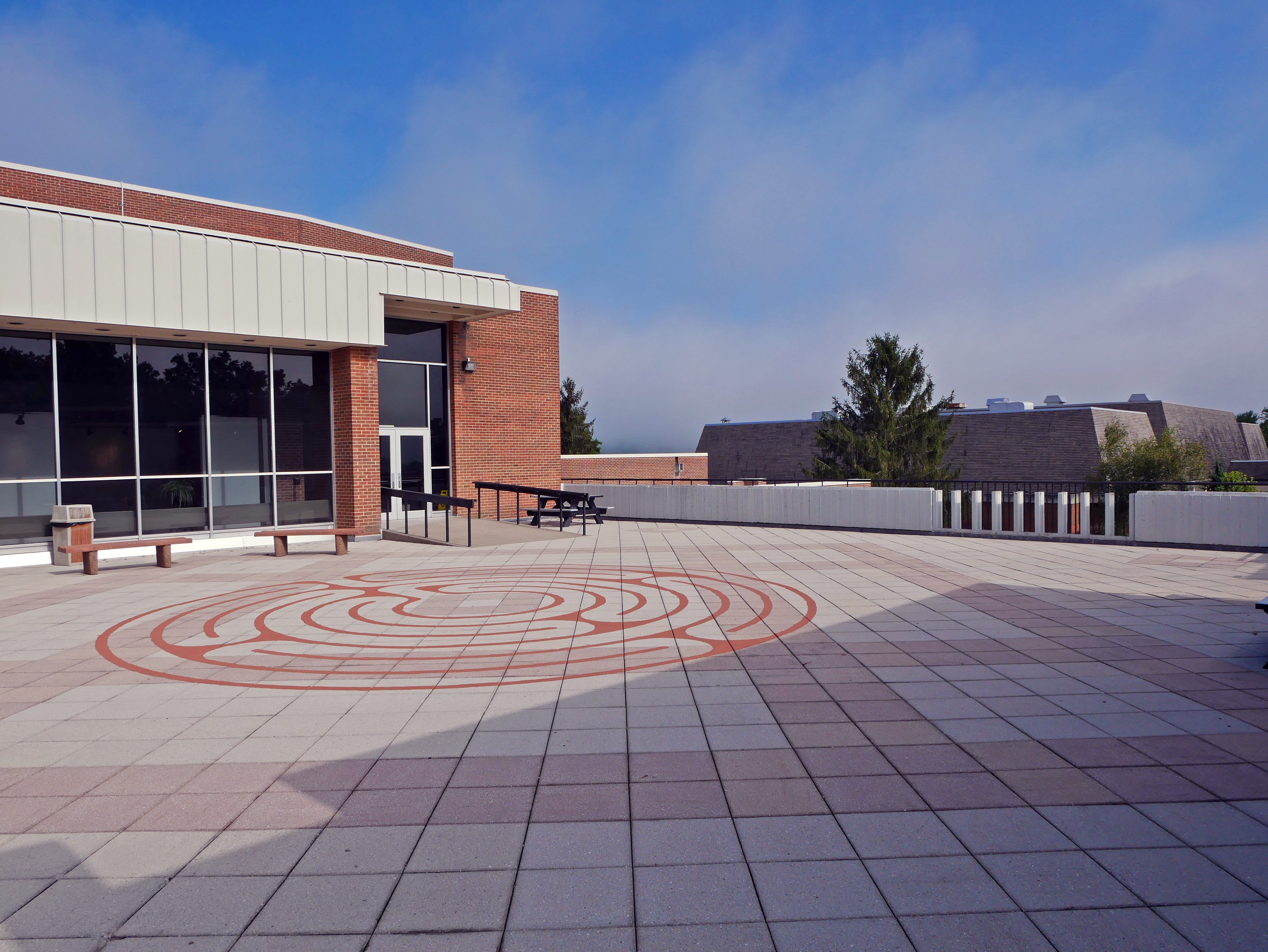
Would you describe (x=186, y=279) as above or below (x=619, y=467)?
above

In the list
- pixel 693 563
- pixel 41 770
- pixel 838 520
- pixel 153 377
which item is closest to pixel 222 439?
pixel 153 377

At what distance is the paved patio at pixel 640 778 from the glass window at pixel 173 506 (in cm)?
564

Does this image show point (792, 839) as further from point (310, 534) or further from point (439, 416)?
point (439, 416)

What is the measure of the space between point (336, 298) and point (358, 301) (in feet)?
1.46

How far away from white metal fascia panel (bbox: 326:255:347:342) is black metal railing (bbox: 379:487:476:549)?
3.29 metres

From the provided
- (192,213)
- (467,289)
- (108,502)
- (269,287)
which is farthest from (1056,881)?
(192,213)

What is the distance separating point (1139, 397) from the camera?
51.7m

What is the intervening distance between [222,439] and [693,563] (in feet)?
31.0

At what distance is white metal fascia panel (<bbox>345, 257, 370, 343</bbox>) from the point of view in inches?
631

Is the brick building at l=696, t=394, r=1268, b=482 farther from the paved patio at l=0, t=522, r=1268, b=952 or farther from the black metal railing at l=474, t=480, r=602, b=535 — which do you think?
the paved patio at l=0, t=522, r=1268, b=952

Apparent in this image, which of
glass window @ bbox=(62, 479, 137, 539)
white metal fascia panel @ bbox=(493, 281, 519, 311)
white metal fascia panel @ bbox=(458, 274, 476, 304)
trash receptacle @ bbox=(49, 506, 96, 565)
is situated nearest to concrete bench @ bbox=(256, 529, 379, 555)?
glass window @ bbox=(62, 479, 137, 539)

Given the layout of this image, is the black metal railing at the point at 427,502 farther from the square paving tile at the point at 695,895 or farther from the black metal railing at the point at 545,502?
the square paving tile at the point at 695,895

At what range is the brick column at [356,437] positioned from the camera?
649 inches

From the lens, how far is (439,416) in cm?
2045
